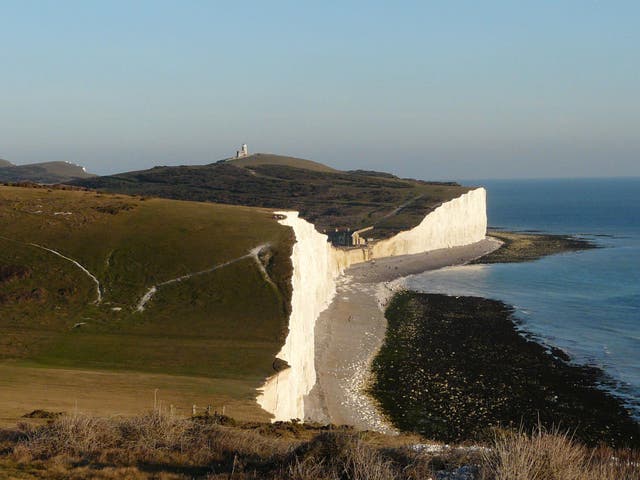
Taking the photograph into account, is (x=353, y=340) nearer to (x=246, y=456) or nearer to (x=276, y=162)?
(x=246, y=456)

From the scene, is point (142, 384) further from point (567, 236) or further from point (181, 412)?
point (567, 236)

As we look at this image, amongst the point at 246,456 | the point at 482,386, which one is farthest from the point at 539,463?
the point at 482,386

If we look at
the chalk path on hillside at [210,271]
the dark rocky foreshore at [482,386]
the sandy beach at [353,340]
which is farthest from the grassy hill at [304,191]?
the chalk path on hillside at [210,271]

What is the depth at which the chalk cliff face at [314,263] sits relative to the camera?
2894 cm

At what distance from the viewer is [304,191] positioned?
461 ft

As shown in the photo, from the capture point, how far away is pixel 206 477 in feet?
36.3

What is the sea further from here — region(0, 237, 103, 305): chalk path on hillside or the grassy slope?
the grassy slope

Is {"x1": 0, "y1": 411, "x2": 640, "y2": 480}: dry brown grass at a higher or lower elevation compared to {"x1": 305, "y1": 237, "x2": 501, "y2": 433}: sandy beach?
higher

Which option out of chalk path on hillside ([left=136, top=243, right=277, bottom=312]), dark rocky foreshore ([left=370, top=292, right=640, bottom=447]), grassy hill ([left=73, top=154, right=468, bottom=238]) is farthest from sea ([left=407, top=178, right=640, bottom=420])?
grassy hill ([left=73, top=154, right=468, bottom=238])

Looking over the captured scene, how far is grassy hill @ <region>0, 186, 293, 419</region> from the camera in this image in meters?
25.5

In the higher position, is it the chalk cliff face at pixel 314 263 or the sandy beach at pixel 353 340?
the chalk cliff face at pixel 314 263

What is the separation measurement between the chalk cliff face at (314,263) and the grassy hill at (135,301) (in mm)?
920

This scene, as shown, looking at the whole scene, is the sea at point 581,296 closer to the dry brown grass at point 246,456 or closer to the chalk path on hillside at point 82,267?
the dry brown grass at point 246,456

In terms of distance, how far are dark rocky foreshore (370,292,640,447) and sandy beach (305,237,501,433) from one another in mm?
1036
